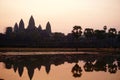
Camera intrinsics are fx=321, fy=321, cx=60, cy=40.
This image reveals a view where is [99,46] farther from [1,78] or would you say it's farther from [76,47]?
[1,78]

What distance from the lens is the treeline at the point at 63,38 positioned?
69.6m

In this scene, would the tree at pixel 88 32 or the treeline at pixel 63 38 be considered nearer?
the treeline at pixel 63 38

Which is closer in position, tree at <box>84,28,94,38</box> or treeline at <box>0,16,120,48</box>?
treeline at <box>0,16,120,48</box>

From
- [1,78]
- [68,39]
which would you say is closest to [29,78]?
[1,78]

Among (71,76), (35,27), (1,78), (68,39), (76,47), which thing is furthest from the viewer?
(35,27)

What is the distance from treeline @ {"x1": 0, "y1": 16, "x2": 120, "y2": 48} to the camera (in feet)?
228

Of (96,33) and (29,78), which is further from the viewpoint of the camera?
(96,33)

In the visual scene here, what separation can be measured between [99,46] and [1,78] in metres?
49.5

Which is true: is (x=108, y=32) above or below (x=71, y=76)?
above

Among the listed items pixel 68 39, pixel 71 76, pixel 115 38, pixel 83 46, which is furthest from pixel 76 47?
pixel 71 76

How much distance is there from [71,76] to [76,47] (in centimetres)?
4129

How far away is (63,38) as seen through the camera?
79750mm

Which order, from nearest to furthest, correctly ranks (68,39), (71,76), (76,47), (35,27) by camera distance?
(71,76), (76,47), (68,39), (35,27)

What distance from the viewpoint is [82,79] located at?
23812 millimetres
